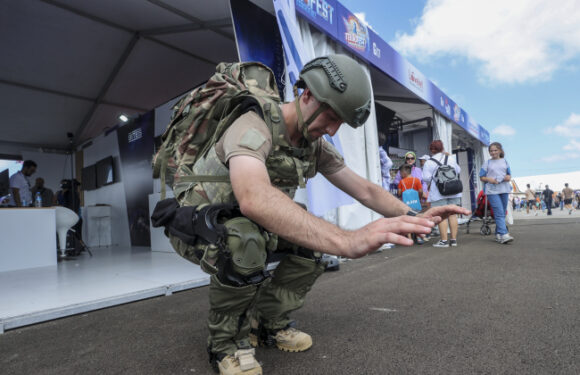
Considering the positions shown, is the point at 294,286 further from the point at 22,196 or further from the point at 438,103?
the point at 438,103

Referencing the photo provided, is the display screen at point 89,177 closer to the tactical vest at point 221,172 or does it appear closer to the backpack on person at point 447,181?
the backpack on person at point 447,181

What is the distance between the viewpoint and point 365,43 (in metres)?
4.71

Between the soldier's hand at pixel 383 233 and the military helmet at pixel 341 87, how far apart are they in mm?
535

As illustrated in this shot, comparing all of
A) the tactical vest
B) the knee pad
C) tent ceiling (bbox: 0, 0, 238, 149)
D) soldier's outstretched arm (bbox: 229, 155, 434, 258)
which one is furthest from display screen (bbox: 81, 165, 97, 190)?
soldier's outstretched arm (bbox: 229, 155, 434, 258)

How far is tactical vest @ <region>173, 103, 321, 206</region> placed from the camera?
4.03ft

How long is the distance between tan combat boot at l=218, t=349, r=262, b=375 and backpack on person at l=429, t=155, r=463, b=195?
12.9 ft

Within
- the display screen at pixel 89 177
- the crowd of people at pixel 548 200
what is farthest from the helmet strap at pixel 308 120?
the crowd of people at pixel 548 200

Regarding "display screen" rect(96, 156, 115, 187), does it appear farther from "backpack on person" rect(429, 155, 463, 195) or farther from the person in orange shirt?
"backpack on person" rect(429, 155, 463, 195)

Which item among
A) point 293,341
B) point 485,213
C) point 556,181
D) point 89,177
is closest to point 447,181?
point 485,213

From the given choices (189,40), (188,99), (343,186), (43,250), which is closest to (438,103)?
(189,40)

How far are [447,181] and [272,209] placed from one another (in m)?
4.11

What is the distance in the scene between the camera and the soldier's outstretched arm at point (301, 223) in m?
0.78

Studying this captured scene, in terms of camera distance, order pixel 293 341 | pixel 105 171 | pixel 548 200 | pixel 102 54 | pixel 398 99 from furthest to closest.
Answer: pixel 548 200 < pixel 105 171 < pixel 398 99 < pixel 102 54 < pixel 293 341

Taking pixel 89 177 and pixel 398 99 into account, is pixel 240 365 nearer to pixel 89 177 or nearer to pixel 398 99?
pixel 398 99
